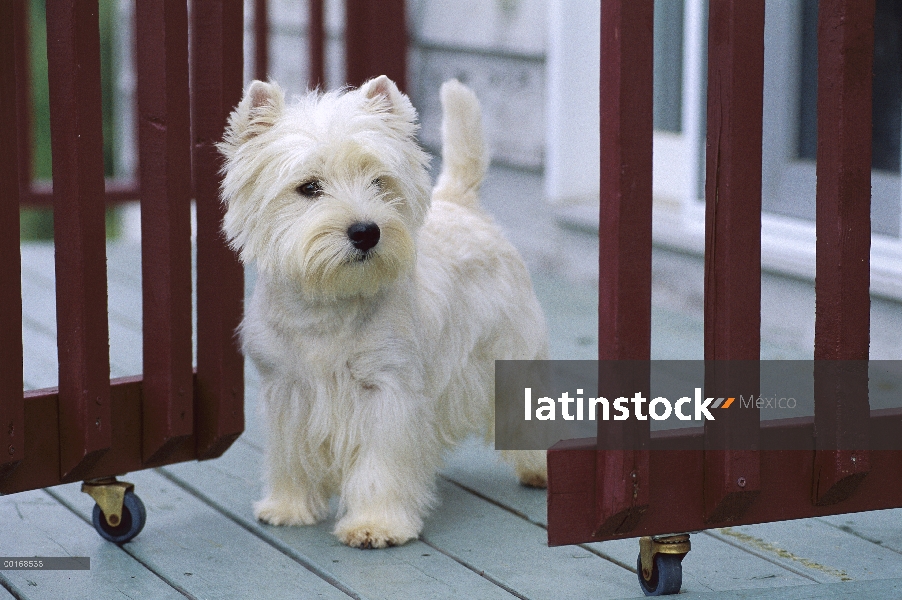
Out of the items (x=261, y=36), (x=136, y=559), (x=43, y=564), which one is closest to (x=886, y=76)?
(x=261, y=36)

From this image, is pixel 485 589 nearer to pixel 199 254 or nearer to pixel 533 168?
pixel 199 254

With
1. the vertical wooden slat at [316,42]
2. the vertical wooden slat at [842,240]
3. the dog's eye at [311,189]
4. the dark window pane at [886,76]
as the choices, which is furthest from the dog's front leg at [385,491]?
the vertical wooden slat at [316,42]

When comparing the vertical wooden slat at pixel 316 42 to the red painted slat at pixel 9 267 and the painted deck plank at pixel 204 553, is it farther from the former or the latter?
the red painted slat at pixel 9 267

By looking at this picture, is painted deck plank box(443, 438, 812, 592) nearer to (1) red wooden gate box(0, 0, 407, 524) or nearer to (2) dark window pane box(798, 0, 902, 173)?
(1) red wooden gate box(0, 0, 407, 524)

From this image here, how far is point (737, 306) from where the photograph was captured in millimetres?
1786

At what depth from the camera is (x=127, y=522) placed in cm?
221

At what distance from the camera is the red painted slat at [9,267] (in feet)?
6.31

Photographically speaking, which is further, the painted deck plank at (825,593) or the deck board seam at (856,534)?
the deck board seam at (856,534)

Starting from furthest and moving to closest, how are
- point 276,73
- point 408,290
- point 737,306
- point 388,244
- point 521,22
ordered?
1. point 276,73
2. point 521,22
3. point 408,290
4. point 388,244
5. point 737,306

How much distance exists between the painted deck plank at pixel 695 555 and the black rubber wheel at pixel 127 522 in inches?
29.1

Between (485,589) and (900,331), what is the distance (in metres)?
1.88

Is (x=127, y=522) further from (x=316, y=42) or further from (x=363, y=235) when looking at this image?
(x=316, y=42)

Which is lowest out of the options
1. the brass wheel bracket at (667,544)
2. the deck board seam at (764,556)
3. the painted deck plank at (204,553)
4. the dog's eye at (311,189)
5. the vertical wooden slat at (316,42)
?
the painted deck plank at (204,553)

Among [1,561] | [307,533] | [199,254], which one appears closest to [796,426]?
[307,533]
